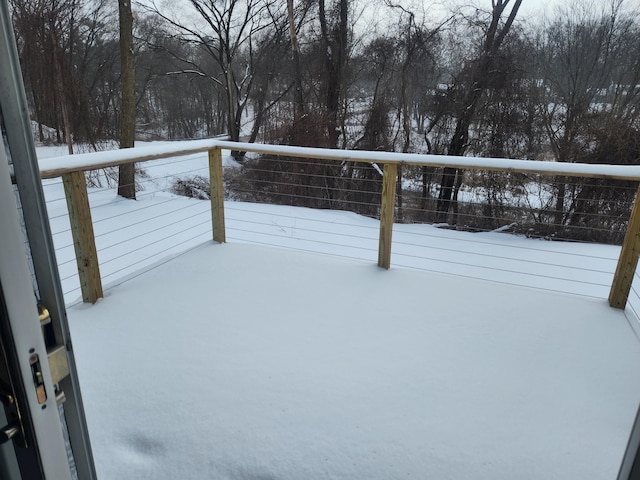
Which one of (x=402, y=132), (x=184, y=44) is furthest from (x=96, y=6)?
(x=402, y=132)

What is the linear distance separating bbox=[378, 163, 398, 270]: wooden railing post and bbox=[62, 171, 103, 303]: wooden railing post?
1.66 metres

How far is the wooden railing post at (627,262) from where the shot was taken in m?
2.09

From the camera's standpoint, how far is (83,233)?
2061 millimetres

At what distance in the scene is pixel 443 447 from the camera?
136cm

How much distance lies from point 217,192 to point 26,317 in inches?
104

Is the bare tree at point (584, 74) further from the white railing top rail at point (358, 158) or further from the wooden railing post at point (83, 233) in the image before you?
the wooden railing post at point (83, 233)

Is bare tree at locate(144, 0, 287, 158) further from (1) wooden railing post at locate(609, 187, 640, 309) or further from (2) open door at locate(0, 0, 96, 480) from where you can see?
(2) open door at locate(0, 0, 96, 480)

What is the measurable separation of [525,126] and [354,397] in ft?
27.2

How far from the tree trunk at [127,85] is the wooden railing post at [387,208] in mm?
4746

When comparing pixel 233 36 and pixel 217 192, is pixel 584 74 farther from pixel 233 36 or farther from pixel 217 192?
pixel 233 36

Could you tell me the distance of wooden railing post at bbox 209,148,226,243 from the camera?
Answer: 294cm

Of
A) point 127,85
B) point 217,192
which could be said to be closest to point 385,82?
point 127,85

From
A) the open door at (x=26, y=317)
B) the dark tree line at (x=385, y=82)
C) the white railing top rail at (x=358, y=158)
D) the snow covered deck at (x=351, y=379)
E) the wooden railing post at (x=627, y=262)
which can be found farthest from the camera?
the dark tree line at (x=385, y=82)

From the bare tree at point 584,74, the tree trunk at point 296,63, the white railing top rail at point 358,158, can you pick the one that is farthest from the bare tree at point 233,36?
the white railing top rail at point 358,158
